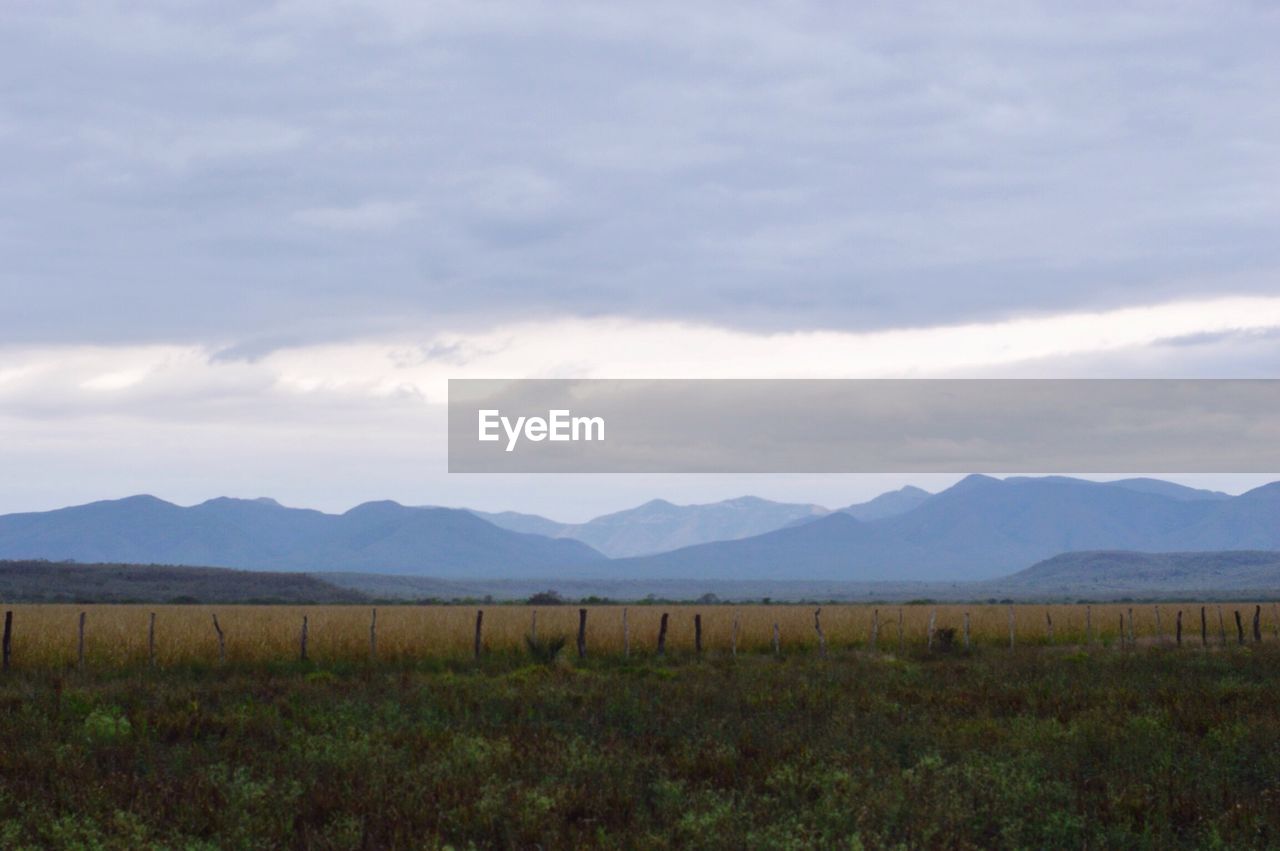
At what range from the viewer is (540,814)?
12.0 meters

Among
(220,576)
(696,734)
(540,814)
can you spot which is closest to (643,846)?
(540,814)

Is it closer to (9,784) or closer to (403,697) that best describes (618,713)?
(403,697)

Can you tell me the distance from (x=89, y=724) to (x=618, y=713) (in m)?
7.87

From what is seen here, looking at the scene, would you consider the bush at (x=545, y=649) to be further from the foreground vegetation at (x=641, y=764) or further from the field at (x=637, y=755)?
the foreground vegetation at (x=641, y=764)

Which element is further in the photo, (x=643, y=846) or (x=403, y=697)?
(x=403, y=697)

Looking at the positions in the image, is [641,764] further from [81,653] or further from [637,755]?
[81,653]

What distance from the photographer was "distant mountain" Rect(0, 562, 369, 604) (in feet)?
363

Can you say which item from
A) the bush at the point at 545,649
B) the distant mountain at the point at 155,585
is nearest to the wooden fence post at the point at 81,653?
the bush at the point at 545,649

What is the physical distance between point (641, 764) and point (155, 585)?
127m

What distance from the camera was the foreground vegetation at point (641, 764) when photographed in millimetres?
11828

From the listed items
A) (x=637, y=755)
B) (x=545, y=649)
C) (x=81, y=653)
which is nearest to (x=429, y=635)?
(x=545, y=649)

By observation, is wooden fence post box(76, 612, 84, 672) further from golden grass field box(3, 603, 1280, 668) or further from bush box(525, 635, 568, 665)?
bush box(525, 635, 568, 665)

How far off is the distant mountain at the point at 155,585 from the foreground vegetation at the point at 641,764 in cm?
9107

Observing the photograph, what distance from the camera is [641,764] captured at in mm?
14742
